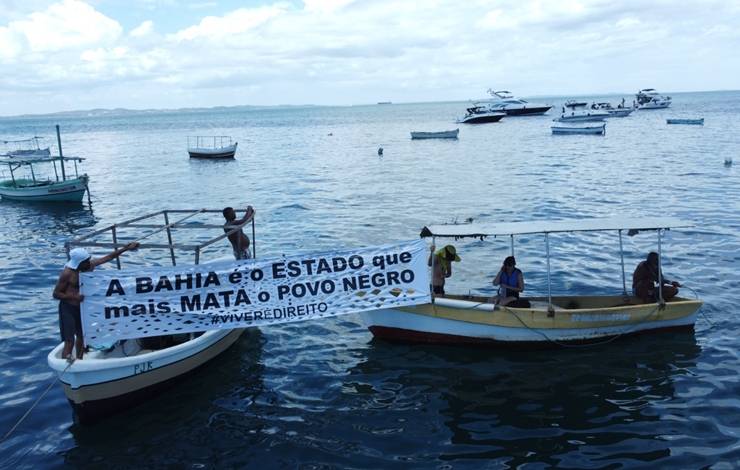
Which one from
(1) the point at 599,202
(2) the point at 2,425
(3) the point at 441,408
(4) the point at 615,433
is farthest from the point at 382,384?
(1) the point at 599,202

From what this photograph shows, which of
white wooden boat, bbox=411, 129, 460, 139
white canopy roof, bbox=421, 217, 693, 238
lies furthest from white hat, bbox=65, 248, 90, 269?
white wooden boat, bbox=411, 129, 460, 139

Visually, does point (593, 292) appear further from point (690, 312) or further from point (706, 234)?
point (706, 234)

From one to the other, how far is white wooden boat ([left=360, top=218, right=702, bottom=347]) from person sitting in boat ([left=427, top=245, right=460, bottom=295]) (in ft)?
1.60

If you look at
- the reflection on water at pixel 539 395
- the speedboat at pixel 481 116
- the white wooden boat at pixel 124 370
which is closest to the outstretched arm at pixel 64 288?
the white wooden boat at pixel 124 370

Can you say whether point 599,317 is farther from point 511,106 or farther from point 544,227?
point 511,106

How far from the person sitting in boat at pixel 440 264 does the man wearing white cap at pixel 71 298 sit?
779 cm

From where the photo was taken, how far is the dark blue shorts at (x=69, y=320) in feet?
38.1

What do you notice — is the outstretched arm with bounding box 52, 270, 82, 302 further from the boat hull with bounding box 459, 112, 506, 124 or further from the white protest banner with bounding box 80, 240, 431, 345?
the boat hull with bounding box 459, 112, 506, 124

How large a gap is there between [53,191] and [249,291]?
32.7 metres

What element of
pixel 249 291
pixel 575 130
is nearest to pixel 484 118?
pixel 575 130

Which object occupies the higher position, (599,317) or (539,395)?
(599,317)

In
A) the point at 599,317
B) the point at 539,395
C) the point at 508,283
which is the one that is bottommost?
the point at 539,395

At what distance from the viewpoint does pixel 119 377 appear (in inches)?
465

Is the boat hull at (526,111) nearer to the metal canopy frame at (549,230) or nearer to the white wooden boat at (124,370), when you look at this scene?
the metal canopy frame at (549,230)
